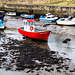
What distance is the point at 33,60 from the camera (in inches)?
719

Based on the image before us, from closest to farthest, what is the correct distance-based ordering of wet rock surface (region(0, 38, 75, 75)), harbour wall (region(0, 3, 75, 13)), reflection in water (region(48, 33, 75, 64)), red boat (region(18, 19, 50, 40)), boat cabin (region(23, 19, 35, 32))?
wet rock surface (region(0, 38, 75, 75)), reflection in water (region(48, 33, 75, 64)), red boat (region(18, 19, 50, 40)), boat cabin (region(23, 19, 35, 32)), harbour wall (region(0, 3, 75, 13))

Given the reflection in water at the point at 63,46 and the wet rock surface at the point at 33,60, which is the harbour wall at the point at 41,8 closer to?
the reflection in water at the point at 63,46

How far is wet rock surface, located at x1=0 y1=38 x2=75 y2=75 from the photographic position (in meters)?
16.3

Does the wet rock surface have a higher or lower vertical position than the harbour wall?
lower

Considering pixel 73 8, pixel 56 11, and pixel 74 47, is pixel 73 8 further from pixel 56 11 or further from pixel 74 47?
pixel 74 47

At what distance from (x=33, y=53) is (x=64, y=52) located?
11.2ft

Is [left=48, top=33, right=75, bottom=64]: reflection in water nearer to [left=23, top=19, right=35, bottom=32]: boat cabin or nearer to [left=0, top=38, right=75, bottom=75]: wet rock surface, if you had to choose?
[left=0, top=38, right=75, bottom=75]: wet rock surface

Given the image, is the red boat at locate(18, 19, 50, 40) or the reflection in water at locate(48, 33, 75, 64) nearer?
the reflection in water at locate(48, 33, 75, 64)

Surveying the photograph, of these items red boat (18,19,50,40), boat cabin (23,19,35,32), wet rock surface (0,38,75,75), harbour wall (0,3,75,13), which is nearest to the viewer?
wet rock surface (0,38,75,75)

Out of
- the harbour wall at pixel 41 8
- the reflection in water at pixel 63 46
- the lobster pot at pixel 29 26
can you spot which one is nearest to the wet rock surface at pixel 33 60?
the reflection in water at pixel 63 46

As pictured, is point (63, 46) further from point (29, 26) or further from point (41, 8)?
point (41, 8)

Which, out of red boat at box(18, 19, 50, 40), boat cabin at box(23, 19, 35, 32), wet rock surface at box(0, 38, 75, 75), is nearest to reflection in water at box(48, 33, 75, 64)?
wet rock surface at box(0, 38, 75, 75)

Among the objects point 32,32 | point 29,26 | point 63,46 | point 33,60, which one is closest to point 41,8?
point 29,26

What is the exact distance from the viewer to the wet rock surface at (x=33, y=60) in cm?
1634
